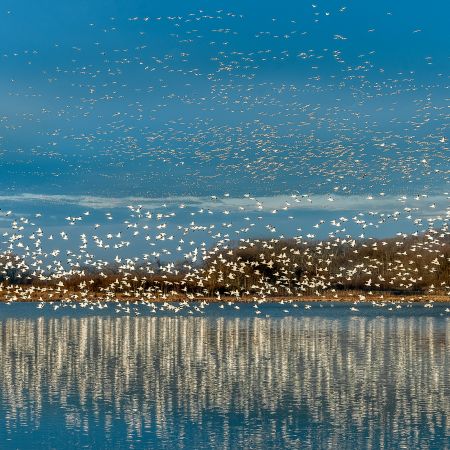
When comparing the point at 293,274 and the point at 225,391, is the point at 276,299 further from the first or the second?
the point at 225,391

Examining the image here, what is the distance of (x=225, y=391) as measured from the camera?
36.6 meters

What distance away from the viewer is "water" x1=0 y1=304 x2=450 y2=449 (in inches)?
1110

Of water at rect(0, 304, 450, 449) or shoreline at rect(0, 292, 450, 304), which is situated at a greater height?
shoreline at rect(0, 292, 450, 304)

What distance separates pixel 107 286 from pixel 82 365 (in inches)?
3946

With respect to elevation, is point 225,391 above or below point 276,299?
below

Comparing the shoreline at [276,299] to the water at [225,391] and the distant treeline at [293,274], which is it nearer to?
the distant treeline at [293,274]

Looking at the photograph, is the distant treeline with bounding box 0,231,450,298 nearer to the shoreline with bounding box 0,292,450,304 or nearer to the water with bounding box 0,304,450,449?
the shoreline with bounding box 0,292,450,304

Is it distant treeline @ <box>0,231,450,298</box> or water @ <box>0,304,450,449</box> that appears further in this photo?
distant treeline @ <box>0,231,450,298</box>

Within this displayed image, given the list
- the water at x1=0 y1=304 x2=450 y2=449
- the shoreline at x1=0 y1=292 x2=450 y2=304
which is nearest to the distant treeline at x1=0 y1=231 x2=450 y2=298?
Answer: the shoreline at x1=0 y1=292 x2=450 y2=304

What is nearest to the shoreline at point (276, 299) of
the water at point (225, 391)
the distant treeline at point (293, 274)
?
the distant treeline at point (293, 274)

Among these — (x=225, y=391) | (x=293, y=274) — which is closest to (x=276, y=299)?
(x=293, y=274)

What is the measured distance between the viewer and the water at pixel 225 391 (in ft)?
92.5

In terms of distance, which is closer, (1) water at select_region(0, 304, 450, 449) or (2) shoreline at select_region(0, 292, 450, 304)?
(1) water at select_region(0, 304, 450, 449)

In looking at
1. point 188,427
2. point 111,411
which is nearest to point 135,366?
point 111,411
